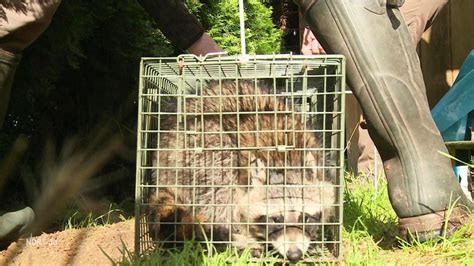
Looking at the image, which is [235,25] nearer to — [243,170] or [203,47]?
[203,47]

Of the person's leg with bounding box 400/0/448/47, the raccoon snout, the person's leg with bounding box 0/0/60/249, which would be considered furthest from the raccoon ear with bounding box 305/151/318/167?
the person's leg with bounding box 400/0/448/47

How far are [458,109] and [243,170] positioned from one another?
6.38 feet

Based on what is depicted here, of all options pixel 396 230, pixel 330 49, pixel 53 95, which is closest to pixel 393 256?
pixel 396 230

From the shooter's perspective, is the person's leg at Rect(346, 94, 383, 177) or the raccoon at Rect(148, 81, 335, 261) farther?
the person's leg at Rect(346, 94, 383, 177)

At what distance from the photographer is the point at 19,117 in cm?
461

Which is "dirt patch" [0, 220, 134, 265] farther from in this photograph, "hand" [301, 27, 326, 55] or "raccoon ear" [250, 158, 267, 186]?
"hand" [301, 27, 326, 55]

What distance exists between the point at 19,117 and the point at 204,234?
2490 millimetres

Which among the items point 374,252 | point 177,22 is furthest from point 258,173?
point 177,22

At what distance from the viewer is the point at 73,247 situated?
10.4 feet

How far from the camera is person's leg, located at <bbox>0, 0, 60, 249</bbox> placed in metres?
2.60

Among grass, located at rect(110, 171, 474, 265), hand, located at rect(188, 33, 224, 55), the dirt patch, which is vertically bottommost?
the dirt patch

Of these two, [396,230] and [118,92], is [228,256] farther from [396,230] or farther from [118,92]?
[118,92]

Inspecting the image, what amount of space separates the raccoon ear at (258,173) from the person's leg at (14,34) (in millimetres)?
981

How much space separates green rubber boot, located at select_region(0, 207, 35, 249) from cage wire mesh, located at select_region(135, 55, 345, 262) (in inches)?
20.3
